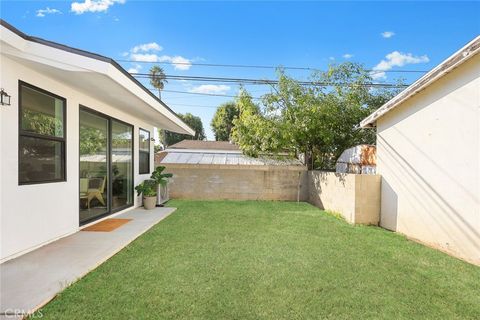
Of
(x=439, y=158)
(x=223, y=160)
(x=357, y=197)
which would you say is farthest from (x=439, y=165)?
(x=223, y=160)

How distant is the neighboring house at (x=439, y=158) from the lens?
3869mm

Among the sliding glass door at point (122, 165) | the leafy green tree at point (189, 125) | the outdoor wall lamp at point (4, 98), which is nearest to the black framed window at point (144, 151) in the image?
the sliding glass door at point (122, 165)

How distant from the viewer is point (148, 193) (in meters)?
7.84

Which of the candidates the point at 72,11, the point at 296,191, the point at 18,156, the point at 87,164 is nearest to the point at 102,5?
the point at 72,11

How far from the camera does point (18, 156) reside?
3.58 metres

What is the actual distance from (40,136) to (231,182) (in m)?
6.79

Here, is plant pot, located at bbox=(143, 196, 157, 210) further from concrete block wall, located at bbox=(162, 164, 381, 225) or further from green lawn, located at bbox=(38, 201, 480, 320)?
green lawn, located at bbox=(38, 201, 480, 320)

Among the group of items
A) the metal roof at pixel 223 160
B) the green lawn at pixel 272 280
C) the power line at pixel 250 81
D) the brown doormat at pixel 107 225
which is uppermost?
the power line at pixel 250 81

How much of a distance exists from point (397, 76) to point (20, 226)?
1238cm

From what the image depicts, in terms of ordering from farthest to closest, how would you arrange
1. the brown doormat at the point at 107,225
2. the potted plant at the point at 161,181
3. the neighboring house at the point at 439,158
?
1. the potted plant at the point at 161,181
2. the brown doormat at the point at 107,225
3. the neighboring house at the point at 439,158

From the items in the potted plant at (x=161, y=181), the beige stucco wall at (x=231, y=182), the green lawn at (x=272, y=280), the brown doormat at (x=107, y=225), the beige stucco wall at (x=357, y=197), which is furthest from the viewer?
the beige stucco wall at (x=231, y=182)

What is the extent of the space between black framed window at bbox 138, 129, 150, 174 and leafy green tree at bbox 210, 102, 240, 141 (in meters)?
21.0

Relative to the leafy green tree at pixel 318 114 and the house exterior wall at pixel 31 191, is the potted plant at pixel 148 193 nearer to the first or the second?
the house exterior wall at pixel 31 191

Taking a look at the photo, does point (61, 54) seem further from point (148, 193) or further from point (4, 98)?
point (148, 193)
